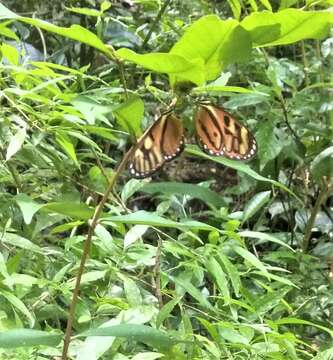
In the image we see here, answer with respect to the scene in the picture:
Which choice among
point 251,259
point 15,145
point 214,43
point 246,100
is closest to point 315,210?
point 246,100

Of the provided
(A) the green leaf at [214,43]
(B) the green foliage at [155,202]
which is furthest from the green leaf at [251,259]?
(A) the green leaf at [214,43]

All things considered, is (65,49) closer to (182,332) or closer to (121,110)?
(182,332)

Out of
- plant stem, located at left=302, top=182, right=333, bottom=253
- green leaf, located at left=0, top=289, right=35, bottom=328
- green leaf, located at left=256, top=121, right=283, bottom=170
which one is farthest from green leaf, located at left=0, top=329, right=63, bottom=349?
plant stem, located at left=302, top=182, right=333, bottom=253

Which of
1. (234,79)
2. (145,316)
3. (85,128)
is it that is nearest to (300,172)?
(234,79)

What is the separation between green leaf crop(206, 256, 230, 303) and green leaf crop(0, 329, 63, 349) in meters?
0.23

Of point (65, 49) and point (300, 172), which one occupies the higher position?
point (65, 49)

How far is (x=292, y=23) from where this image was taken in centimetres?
35

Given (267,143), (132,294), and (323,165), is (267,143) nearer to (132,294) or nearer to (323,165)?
(323,165)

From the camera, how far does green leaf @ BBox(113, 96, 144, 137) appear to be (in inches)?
16.3

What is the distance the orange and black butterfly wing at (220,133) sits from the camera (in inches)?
18.9

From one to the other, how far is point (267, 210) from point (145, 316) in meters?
0.81

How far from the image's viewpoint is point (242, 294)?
0.81 metres

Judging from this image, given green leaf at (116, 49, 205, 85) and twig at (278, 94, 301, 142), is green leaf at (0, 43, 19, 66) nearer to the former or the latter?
green leaf at (116, 49, 205, 85)

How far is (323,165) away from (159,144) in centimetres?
72
